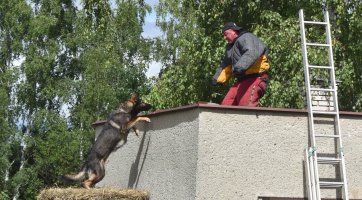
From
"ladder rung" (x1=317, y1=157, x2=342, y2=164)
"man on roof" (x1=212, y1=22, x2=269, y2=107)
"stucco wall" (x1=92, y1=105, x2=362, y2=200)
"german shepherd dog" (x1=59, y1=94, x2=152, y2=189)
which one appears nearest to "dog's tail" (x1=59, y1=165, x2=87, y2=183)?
"german shepherd dog" (x1=59, y1=94, x2=152, y2=189)

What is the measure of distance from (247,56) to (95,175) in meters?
2.98

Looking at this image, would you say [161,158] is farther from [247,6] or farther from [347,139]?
[247,6]

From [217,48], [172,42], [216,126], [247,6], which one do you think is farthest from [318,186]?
[172,42]

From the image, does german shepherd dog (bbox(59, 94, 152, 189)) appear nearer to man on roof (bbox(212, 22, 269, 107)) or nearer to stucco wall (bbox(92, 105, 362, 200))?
stucco wall (bbox(92, 105, 362, 200))

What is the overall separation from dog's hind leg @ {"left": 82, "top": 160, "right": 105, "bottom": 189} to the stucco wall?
4.69 ft

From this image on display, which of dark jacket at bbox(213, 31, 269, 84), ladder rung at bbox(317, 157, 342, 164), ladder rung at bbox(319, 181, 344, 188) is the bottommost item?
ladder rung at bbox(319, 181, 344, 188)

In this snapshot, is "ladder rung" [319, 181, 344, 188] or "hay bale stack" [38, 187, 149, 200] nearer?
"ladder rung" [319, 181, 344, 188]

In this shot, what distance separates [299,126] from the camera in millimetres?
6988

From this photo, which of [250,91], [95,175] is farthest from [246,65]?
[95,175]

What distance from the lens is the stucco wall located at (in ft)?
21.8

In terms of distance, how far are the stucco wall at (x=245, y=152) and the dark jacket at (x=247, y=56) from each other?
0.83 meters

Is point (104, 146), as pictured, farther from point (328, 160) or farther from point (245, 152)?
point (328, 160)

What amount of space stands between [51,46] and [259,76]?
24272 millimetres

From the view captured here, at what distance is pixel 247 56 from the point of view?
290 inches
